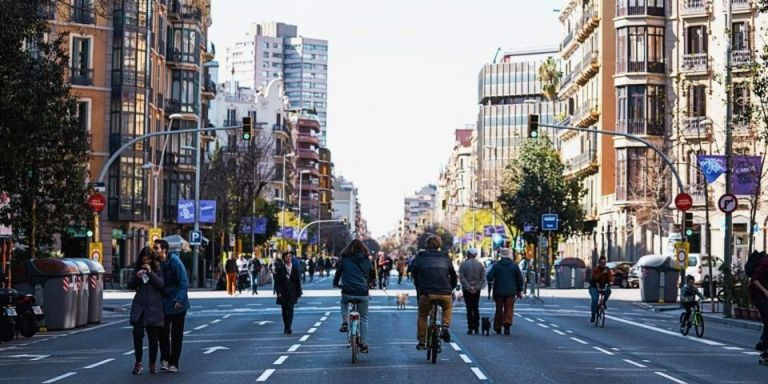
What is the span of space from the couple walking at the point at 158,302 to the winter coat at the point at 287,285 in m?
10.3

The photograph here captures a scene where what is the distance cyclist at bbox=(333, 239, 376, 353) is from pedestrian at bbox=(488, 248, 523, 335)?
7895 mm

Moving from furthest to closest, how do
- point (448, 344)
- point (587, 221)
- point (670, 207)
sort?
point (587, 221), point (670, 207), point (448, 344)

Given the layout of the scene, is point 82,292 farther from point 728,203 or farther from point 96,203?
point 728,203

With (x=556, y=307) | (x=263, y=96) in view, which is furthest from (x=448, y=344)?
(x=263, y=96)

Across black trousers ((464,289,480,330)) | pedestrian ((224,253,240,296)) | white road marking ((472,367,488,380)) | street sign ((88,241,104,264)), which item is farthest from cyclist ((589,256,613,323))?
pedestrian ((224,253,240,296))

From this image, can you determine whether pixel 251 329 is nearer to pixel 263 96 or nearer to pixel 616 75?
pixel 616 75

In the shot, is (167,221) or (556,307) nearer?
(556,307)

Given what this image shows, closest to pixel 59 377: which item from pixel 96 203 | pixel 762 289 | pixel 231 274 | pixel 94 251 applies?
pixel 762 289

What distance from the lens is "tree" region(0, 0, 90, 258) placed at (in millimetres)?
28359

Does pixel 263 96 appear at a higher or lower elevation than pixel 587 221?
higher

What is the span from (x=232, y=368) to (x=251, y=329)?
11546 mm

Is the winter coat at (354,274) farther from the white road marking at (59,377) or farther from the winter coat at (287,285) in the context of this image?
the winter coat at (287,285)

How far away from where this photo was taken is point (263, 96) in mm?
169625

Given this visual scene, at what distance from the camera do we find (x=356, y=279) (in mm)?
20984
